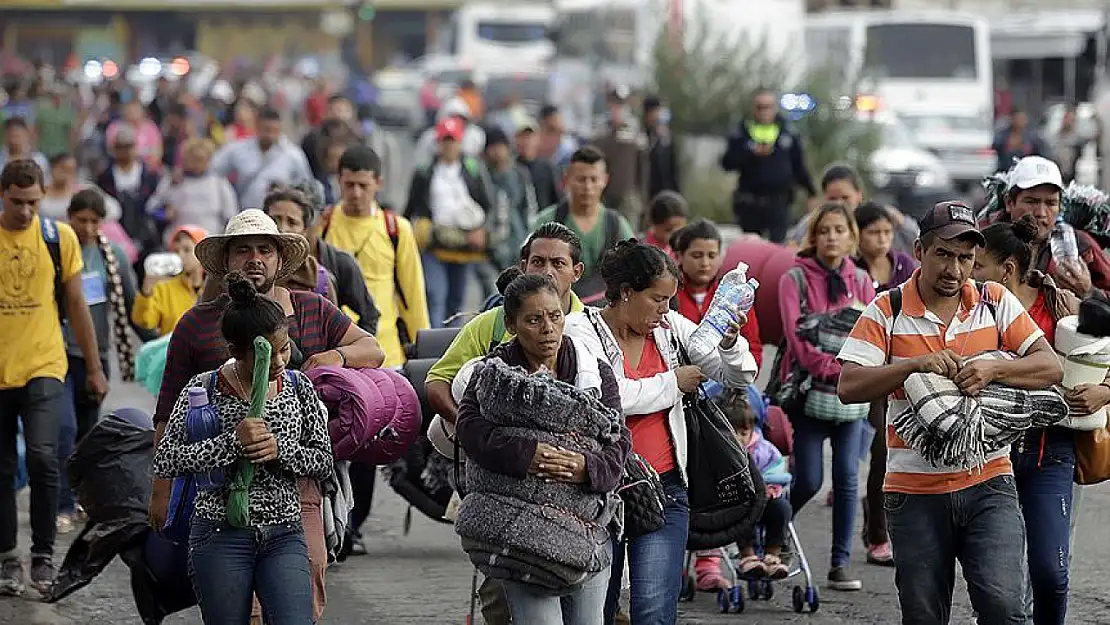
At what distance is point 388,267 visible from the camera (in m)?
10.1

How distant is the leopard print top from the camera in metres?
6.17

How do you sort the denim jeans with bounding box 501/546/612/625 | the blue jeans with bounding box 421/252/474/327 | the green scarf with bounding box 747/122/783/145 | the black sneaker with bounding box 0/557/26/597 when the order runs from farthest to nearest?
the green scarf with bounding box 747/122/783/145, the blue jeans with bounding box 421/252/474/327, the black sneaker with bounding box 0/557/26/597, the denim jeans with bounding box 501/546/612/625

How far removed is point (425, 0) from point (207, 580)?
223ft

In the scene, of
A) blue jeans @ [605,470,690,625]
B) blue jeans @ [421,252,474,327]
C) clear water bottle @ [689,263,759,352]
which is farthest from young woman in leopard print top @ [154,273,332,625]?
blue jeans @ [421,252,474,327]

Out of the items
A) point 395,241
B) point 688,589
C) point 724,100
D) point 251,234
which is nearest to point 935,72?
point 724,100

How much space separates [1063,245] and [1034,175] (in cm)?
28

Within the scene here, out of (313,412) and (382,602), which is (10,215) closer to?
(382,602)

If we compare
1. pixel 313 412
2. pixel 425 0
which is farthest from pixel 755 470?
pixel 425 0

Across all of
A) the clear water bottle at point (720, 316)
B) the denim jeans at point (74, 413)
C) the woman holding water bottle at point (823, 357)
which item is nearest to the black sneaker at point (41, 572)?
the denim jeans at point (74, 413)

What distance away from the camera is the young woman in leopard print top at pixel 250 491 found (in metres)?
6.17

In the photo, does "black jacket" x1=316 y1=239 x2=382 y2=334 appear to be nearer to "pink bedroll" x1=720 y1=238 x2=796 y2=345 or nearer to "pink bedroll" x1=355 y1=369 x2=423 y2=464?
"pink bedroll" x1=355 y1=369 x2=423 y2=464

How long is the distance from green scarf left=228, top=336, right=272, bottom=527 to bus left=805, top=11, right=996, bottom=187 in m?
24.6

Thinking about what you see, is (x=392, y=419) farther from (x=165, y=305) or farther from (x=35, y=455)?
(x=165, y=305)

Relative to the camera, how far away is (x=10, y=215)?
8.79m
